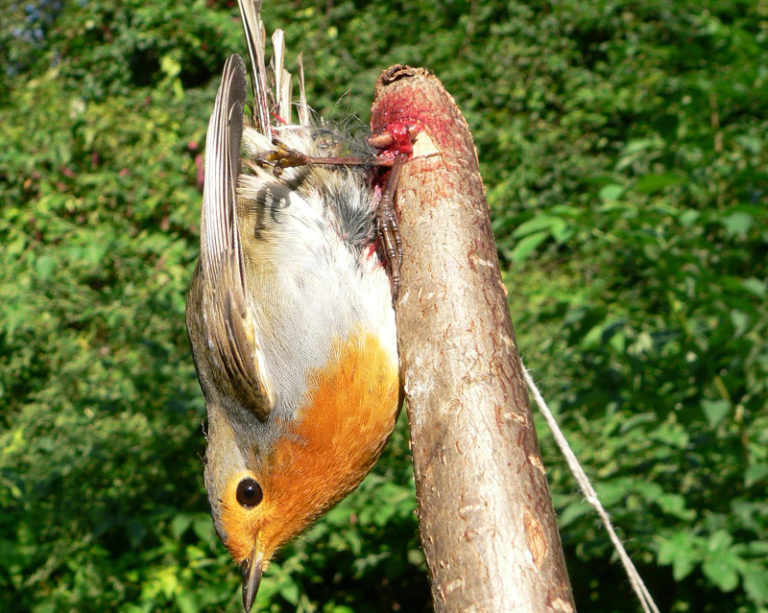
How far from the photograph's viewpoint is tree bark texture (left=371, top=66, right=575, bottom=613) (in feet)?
4.69

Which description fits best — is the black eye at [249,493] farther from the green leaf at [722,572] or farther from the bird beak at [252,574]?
the green leaf at [722,572]

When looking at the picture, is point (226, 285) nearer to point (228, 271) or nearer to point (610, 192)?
point (228, 271)

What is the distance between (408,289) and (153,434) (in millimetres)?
1959

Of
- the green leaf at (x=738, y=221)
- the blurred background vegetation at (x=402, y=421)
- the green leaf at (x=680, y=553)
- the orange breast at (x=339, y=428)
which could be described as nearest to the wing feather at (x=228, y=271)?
the orange breast at (x=339, y=428)

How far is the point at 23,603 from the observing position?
3.33 metres

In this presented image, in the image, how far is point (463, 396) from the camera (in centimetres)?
166

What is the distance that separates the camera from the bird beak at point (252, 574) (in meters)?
2.25

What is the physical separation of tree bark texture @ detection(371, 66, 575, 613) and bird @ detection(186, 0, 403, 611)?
0.19 meters

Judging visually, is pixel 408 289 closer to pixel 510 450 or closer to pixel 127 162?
pixel 510 450

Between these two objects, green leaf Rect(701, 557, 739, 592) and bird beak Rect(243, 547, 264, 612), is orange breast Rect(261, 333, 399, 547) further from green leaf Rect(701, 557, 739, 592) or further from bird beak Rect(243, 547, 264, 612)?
green leaf Rect(701, 557, 739, 592)

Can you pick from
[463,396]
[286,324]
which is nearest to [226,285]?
[286,324]

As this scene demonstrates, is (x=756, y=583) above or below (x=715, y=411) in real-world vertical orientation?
below

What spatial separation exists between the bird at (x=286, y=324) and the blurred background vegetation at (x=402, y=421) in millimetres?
298

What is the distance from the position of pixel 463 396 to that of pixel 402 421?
2.18 metres
